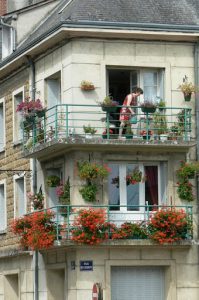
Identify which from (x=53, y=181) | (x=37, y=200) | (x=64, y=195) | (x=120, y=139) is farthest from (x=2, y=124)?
(x=120, y=139)

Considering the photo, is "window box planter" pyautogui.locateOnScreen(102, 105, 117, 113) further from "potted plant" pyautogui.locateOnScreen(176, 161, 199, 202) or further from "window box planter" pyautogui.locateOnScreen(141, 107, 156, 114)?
"potted plant" pyautogui.locateOnScreen(176, 161, 199, 202)

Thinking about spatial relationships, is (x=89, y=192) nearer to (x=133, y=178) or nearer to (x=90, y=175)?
(x=90, y=175)

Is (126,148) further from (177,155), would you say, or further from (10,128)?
(10,128)

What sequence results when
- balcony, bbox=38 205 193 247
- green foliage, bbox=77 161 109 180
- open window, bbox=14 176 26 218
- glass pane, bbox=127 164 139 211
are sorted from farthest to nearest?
open window, bbox=14 176 26 218 < glass pane, bbox=127 164 139 211 < green foliage, bbox=77 161 109 180 < balcony, bbox=38 205 193 247

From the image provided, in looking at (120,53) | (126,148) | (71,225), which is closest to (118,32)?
(120,53)

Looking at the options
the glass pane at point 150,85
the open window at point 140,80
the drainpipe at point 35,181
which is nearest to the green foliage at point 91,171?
the open window at point 140,80

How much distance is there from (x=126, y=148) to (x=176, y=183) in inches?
73.6

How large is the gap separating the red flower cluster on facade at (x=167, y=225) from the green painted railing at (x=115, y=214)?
0.36 m

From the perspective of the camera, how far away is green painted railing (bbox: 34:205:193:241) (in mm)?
38756

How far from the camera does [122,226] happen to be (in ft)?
127

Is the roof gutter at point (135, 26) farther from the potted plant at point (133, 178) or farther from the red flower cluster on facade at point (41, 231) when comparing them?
the red flower cluster on facade at point (41, 231)

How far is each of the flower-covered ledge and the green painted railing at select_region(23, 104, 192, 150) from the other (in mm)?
2093

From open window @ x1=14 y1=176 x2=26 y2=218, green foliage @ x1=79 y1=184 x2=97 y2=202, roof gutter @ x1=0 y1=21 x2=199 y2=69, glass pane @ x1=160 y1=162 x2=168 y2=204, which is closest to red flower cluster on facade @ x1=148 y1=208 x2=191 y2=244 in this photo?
glass pane @ x1=160 y1=162 x2=168 y2=204

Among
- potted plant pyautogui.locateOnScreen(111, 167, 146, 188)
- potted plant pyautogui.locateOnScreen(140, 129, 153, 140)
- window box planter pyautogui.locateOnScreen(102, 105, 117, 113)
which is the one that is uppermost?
window box planter pyautogui.locateOnScreen(102, 105, 117, 113)
